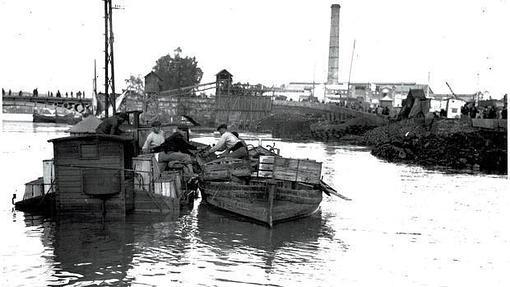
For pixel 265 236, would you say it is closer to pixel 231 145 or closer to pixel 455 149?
pixel 231 145

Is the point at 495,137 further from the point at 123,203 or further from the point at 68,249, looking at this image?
the point at 68,249

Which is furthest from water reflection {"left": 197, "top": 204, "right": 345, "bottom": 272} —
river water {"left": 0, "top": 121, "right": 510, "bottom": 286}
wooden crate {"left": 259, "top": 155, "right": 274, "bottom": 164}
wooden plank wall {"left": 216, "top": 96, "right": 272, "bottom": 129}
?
wooden plank wall {"left": 216, "top": 96, "right": 272, "bottom": 129}

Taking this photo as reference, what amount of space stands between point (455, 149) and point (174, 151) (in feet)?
83.7

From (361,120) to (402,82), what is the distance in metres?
67.2

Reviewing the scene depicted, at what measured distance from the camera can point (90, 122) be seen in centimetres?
2612

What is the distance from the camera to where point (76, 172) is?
16.2m

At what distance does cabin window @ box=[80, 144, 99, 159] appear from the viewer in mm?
16156

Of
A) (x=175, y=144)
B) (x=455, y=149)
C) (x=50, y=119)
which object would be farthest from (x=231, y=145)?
(x=50, y=119)

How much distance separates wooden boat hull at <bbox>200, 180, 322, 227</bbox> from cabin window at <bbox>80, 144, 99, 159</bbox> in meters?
4.56

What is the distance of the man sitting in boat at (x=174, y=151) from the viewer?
855 inches

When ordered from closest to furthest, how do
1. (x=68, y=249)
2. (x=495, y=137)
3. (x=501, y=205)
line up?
1. (x=68, y=249)
2. (x=501, y=205)
3. (x=495, y=137)

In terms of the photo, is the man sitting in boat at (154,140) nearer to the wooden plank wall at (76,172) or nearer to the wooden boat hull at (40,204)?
the wooden boat hull at (40,204)

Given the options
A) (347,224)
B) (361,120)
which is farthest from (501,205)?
(361,120)

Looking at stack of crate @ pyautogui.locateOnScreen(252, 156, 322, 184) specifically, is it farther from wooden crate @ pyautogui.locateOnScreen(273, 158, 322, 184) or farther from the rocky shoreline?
the rocky shoreline
